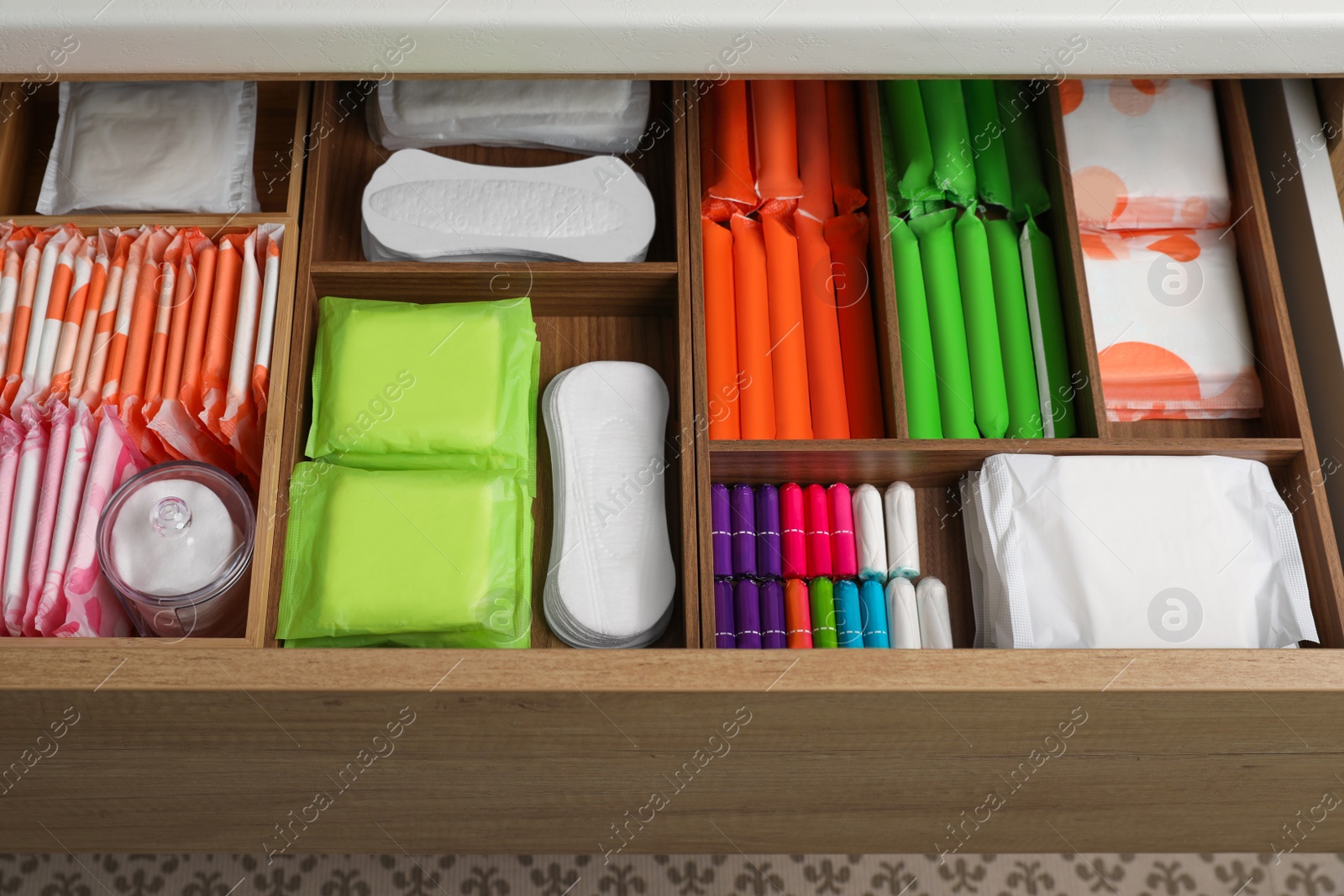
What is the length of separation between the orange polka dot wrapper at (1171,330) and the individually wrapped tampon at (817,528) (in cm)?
43

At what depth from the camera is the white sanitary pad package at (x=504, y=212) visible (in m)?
1.35

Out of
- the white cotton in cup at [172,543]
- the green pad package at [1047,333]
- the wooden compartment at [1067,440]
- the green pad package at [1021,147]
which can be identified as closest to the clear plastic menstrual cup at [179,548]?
the white cotton in cup at [172,543]

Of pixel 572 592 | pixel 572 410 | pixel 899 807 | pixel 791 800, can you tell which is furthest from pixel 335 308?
pixel 899 807

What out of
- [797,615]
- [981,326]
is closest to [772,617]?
[797,615]

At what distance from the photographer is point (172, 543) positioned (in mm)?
1125

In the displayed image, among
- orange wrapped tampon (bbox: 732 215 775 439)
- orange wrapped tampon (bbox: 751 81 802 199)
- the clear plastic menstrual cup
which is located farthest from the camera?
orange wrapped tampon (bbox: 751 81 802 199)

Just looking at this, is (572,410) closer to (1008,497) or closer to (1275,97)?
(1008,497)

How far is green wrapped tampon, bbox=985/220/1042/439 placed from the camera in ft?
4.36

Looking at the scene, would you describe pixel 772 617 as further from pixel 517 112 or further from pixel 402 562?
pixel 517 112

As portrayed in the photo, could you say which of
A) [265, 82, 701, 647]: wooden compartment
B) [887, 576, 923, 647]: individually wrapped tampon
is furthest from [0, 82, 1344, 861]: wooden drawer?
[887, 576, 923, 647]: individually wrapped tampon

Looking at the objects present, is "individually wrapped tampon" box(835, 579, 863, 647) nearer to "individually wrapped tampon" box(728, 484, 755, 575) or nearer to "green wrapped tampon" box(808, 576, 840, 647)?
"green wrapped tampon" box(808, 576, 840, 647)

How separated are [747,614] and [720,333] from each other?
1.30ft

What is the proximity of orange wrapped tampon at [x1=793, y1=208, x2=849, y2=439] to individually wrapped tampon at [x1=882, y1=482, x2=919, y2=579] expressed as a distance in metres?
0.11

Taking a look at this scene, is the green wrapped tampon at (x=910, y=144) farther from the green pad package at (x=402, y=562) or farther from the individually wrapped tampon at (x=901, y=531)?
the green pad package at (x=402, y=562)
